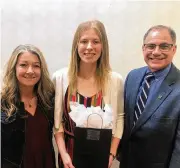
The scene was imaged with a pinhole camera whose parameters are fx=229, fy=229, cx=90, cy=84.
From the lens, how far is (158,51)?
163 centimetres

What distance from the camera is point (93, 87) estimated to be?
168cm

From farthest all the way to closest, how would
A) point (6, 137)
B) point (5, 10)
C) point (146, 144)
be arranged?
point (5, 10), point (146, 144), point (6, 137)

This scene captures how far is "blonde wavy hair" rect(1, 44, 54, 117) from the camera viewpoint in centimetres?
156

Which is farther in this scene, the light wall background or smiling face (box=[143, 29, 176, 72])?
the light wall background

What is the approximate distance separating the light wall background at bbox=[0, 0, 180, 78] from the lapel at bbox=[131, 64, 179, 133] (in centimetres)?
77

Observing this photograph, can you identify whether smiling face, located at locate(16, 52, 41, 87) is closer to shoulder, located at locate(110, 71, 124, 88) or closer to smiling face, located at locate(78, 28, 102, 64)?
smiling face, located at locate(78, 28, 102, 64)

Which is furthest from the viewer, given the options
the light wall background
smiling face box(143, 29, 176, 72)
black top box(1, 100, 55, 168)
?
the light wall background

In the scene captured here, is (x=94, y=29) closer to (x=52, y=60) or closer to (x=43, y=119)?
(x=43, y=119)

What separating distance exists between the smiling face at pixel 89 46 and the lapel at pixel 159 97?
506 millimetres

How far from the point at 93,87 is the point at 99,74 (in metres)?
0.12

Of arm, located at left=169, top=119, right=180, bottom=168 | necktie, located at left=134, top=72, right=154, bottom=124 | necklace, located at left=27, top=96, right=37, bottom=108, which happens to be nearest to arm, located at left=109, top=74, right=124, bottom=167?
necktie, located at left=134, top=72, right=154, bottom=124

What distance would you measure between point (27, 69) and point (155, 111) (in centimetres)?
93

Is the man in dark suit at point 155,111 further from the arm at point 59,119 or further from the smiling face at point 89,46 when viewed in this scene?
the arm at point 59,119

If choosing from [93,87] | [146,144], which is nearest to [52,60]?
[93,87]
